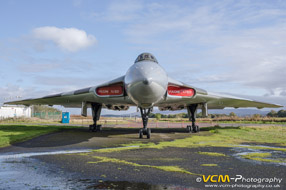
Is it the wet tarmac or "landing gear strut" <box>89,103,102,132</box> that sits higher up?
"landing gear strut" <box>89,103,102,132</box>

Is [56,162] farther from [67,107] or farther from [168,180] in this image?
[67,107]

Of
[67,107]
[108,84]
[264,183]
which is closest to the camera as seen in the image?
[264,183]

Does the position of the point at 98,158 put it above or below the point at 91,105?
below

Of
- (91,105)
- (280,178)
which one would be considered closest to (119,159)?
(280,178)

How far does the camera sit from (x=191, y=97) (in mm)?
14906

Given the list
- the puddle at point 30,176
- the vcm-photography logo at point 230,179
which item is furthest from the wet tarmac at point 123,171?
the vcm-photography logo at point 230,179

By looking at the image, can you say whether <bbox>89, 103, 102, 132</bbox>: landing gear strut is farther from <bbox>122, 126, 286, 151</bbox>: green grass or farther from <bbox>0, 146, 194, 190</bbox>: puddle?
<bbox>0, 146, 194, 190</bbox>: puddle

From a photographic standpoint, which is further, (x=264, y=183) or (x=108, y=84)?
(x=108, y=84)

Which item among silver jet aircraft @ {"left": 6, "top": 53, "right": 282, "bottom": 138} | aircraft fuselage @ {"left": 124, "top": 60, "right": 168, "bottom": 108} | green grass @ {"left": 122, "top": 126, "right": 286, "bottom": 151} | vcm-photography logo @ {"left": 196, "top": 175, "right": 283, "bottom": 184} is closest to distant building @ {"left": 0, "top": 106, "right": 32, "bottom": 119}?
silver jet aircraft @ {"left": 6, "top": 53, "right": 282, "bottom": 138}

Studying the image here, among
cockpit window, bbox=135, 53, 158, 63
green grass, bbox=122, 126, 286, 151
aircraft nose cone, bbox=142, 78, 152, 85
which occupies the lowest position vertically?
green grass, bbox=122, 126, 286, 151

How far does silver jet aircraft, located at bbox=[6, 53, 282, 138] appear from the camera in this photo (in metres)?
9.84

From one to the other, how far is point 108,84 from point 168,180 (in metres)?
9.46

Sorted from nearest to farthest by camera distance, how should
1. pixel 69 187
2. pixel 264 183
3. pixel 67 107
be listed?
pixel 69 187, pixel 264 183, pixel 67 107

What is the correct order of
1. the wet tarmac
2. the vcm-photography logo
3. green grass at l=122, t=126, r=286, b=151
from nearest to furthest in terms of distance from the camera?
the wet tarmac < the vcm-photography logo < green grass at l=122, t=126, r=286, b=151
